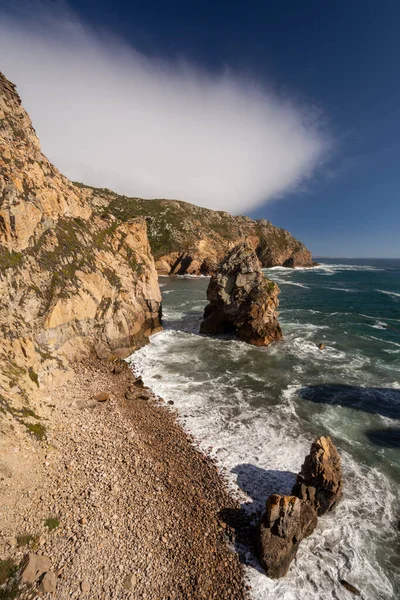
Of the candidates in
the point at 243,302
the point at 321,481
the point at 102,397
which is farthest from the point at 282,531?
the point at 243,302

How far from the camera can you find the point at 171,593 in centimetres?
910

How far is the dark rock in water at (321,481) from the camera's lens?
1225cm

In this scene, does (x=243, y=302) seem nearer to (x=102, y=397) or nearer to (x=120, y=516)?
(x=102, y=397)

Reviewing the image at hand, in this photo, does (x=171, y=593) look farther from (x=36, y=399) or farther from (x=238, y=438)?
(x=36, y=399)

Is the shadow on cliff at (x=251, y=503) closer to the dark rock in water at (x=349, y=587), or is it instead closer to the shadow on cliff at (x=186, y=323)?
the dark rock in water at (x=349, y=587)

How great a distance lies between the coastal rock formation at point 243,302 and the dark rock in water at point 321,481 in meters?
19.9

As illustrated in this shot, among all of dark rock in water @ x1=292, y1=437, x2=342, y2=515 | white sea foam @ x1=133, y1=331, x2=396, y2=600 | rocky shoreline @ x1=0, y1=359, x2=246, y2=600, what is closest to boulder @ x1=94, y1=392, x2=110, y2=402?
rocky shoreline @ x1=0, y1=359, x2=246, y2=600

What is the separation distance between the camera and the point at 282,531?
1047 centimetres

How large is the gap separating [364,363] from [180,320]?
83.9 feet

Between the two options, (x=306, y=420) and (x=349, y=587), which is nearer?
(x=349, y=587)

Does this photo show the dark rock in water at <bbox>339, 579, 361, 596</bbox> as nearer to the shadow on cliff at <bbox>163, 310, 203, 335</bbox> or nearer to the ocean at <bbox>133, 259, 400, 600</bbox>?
the ocean at <bbox>133, 259, 400, 600</bbox>

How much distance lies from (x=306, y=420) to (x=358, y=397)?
20.3 ft

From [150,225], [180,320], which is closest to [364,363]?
[180,320]

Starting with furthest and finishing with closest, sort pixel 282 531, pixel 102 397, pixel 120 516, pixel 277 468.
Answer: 1. pixel 102 397
2. pixel 277 468
3. pixel 120 516
4. pixel 282 531
